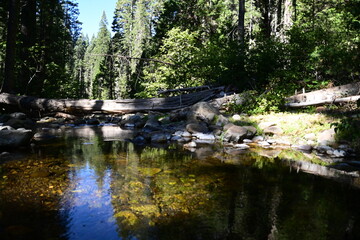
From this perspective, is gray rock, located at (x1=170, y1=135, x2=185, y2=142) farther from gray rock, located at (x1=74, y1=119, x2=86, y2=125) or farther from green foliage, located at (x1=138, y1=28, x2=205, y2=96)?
green foliage, located at (x1=138, y1=28, x2=205, y2=96)

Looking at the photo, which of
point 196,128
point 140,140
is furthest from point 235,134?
point 140,140

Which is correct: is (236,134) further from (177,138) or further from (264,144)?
(177,138)

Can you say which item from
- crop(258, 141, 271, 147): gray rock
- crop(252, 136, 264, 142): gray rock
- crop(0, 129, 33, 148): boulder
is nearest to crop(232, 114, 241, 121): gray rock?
crop(252, 136, 264, 142): gray rock

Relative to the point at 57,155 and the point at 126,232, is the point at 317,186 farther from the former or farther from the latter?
Result: the point at 57,155

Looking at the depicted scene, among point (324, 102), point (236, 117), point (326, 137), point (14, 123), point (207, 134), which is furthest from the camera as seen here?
point (236, 117)

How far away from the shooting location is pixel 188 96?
1348 centimetres

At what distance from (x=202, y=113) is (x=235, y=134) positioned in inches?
91.5

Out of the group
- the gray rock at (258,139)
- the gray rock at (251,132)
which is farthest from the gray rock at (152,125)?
the gray rock at (258,139)

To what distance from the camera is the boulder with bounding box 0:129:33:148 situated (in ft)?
21.6

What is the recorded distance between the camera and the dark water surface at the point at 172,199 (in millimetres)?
2887

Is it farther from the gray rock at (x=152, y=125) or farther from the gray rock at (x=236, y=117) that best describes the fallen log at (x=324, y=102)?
the gray rock at (x=152, y=125)

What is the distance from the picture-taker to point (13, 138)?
6.74m

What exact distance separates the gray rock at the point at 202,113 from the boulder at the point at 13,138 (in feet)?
19.7

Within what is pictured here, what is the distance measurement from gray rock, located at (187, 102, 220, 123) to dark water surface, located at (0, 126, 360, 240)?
4.23 metres
